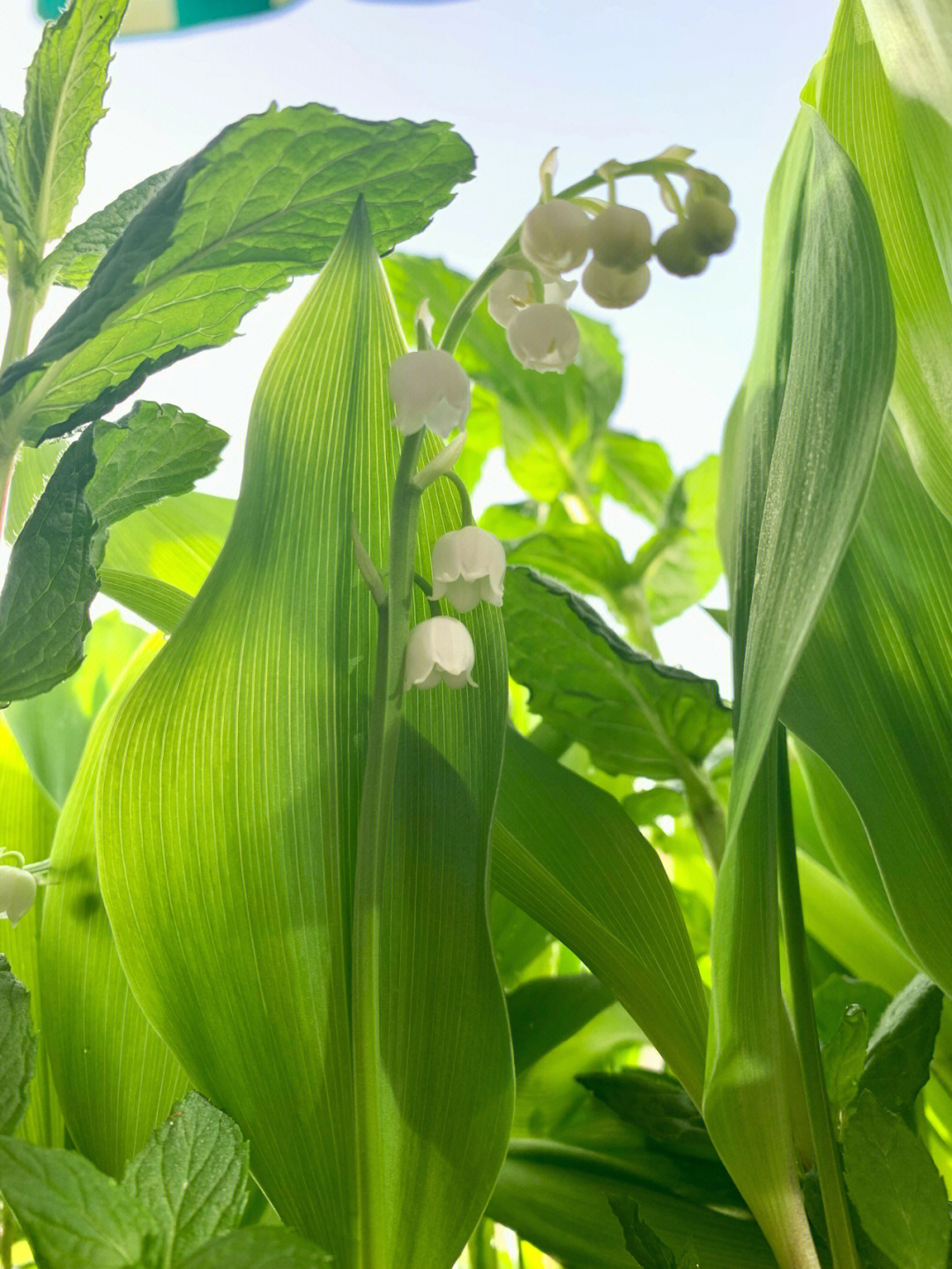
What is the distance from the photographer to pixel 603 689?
49 cm

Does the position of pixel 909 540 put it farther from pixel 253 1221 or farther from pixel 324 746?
pixel 253 1221

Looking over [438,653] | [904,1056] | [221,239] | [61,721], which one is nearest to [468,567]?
[438,653]

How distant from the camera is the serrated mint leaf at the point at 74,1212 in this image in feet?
0.77

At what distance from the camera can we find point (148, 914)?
0.35m

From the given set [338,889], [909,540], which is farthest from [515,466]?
[338,889]

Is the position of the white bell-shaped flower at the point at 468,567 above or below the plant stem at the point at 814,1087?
above

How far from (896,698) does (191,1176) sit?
0.32 m

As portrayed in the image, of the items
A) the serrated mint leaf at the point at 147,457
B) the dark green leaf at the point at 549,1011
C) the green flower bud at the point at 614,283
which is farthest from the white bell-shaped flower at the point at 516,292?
the dark green leaf at the point at 549,1011

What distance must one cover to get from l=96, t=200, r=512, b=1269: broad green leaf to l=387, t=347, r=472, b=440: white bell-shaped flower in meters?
0.07

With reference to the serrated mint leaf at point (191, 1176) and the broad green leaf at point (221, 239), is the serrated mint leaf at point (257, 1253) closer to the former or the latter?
the serrated mint leaf at point (191, 1176)

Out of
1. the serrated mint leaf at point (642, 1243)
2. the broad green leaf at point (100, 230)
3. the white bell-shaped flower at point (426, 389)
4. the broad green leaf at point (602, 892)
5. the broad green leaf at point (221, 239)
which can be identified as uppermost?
the broad green leaf at point (100, 230)

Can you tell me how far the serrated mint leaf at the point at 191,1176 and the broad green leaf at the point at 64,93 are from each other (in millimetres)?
296

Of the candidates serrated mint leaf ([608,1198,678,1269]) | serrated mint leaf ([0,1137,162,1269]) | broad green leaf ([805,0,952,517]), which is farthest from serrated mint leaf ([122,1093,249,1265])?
broad green leaf ([805,0,952,517])

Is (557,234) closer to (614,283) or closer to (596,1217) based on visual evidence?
(614,283)
